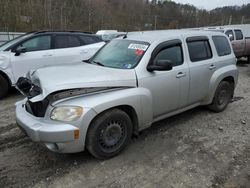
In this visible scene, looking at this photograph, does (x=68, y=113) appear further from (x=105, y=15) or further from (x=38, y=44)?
(x=105, y=15)

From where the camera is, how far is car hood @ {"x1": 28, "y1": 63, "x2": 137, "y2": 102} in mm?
3122

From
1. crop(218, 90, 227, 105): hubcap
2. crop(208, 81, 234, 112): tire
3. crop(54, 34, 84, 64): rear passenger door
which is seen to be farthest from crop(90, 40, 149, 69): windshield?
crop(54, 34, 84, 64): rear passenger door

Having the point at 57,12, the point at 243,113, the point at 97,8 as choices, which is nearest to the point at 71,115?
the point at 243,113

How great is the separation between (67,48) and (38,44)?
0.84 meters

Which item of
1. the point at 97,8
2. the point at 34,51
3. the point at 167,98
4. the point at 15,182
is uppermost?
the point at 97,8

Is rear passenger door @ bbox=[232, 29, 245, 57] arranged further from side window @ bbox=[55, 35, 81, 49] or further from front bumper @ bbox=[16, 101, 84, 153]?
front bumper @ bbox=[16, 101, 84, 153]

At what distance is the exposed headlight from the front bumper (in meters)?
0.07

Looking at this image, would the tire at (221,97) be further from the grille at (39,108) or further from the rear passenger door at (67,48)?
the rear passenger door at (67,48)

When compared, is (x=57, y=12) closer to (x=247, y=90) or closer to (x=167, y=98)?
(x=247, y=90)

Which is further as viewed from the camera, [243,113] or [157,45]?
[243,113]

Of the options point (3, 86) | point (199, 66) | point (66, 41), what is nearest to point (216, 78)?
point (199, 66)

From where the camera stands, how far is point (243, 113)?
541cm

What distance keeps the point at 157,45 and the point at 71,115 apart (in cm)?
184

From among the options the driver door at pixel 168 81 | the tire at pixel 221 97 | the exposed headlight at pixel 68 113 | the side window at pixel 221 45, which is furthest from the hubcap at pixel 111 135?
the side window at pixel 221 45
